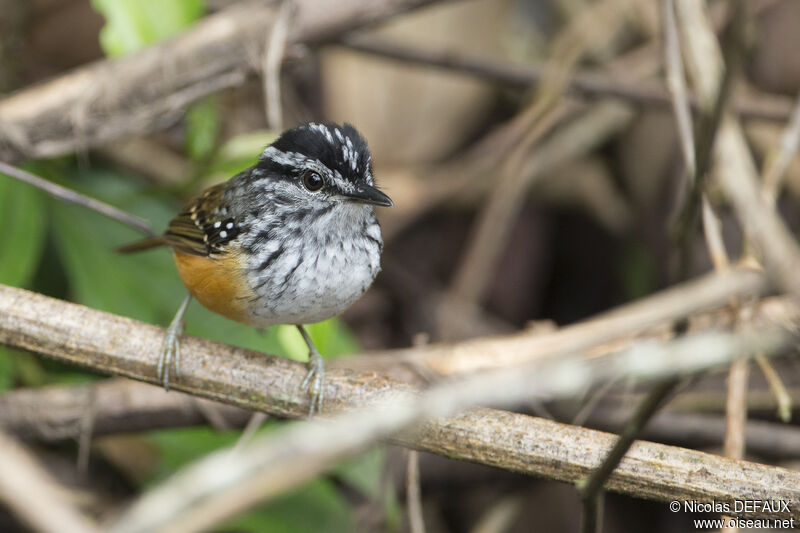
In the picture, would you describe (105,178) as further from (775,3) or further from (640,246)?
(775,3)

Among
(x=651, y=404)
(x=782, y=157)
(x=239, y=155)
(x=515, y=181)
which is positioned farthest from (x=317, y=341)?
(x=515, y=181)

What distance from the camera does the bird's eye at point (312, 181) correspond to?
3082 millimetres

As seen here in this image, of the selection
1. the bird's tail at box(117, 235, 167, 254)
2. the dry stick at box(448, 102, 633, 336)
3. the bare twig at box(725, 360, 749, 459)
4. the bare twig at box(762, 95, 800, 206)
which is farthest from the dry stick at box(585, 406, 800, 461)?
the bird's tail at box(117, 235, 167, 254)

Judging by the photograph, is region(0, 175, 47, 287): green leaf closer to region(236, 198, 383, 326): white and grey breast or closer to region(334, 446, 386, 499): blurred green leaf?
region(236, 198, 383, 326): white and grey breast

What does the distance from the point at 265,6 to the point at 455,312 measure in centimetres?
253

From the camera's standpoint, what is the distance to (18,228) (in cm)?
383

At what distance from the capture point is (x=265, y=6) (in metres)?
4.21

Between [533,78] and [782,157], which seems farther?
[533,78]

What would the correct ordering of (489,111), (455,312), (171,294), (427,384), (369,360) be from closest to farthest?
(427,384)
(369,360)
(171,294)
(455,312)
(489,111)

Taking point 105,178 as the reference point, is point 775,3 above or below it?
above

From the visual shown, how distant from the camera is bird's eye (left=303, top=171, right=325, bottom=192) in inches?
121

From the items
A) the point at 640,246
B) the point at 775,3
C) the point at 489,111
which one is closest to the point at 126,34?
the point at 489,111

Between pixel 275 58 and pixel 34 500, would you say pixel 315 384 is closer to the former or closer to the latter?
pixel 34 500

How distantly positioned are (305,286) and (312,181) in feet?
1.53
